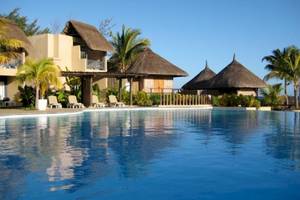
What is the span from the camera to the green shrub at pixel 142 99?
27.7m

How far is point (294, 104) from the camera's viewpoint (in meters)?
33.4

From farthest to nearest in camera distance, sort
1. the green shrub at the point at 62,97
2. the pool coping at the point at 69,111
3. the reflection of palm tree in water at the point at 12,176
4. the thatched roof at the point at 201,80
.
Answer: the thatched roof at the point at 201,80, the green shrub at the point at 62,97, the pool coping at the point at 69,111, the reflection of palm tree in water at the point at 12,176

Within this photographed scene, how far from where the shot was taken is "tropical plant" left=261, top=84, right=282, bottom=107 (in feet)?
104

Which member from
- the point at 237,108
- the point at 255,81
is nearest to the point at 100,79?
the point at 237,108

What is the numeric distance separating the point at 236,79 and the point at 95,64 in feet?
37.2

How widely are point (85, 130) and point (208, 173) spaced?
22.7ft

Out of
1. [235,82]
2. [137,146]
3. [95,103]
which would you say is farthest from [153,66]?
[137,146]

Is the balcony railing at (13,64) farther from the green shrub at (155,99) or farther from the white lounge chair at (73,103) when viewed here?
the green shrub at (155,99)

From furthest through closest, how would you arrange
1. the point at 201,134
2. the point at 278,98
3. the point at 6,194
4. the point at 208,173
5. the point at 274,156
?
the point at 278,98 → the point at 201,134 → the point at 274,156 → the point at 208,173 → the point at 6,194

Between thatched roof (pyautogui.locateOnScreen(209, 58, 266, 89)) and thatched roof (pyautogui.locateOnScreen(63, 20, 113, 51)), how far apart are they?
931 centimetres

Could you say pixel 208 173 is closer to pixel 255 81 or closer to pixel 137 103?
pixel 137 103

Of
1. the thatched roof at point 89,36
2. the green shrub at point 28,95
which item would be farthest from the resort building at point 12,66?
→ the thatched roof at point 89,36

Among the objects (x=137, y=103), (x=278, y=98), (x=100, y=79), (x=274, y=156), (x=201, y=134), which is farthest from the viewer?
(x=278, y=98)

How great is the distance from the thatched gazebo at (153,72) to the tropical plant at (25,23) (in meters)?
19.3
